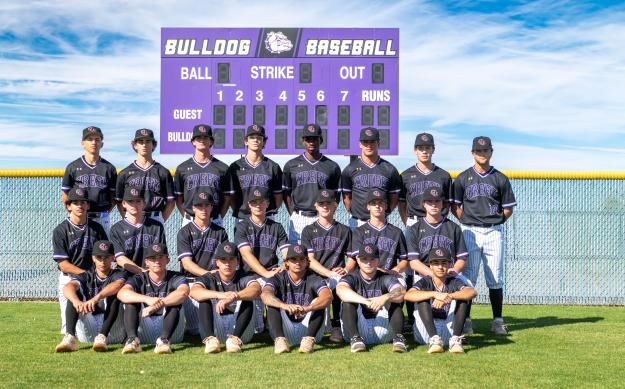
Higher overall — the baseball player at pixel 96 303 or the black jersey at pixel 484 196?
the black jersey at pixel 484 196

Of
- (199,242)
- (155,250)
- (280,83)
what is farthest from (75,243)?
(280,83)

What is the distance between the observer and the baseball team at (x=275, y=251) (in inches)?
213

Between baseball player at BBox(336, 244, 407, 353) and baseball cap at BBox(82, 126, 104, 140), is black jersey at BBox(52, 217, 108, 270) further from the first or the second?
baseball player at BBox(336, 244, 407, 353)

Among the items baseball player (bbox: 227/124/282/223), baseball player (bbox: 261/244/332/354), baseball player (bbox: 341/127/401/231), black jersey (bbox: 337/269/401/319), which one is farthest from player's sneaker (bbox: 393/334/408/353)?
baseball player (bbox: 227/124/282/223)

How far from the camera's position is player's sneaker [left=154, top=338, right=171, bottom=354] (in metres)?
5.16

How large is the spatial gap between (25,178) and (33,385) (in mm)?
5483

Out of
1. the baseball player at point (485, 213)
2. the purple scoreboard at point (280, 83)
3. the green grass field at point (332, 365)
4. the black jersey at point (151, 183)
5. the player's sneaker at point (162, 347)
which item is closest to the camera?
the green grass field at point (332, 365)

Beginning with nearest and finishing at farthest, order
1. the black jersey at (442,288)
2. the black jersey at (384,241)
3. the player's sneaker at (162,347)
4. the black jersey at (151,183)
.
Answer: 1. the player's sneaker at (162,347)
2. the black jersey at (442,288)
3. the black jersey at (384,241)
4. the black jersey at (151,183)

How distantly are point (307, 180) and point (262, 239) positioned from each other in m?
0.78

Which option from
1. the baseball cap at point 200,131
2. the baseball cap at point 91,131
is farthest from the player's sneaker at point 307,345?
the baseball cap at point 91,131

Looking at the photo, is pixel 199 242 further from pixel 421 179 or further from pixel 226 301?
pixel 421 179

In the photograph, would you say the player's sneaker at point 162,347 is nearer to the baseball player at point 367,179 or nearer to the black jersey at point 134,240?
the black jersey at point 134,240

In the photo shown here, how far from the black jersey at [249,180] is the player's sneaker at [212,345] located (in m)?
1.49

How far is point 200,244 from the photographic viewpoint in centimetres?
597
